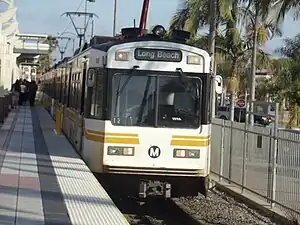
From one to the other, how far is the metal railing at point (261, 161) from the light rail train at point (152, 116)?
1368 millimetres

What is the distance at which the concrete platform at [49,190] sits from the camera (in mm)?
8727

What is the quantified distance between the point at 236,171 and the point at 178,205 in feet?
5.77

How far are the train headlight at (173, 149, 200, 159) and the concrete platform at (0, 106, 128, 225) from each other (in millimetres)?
1734

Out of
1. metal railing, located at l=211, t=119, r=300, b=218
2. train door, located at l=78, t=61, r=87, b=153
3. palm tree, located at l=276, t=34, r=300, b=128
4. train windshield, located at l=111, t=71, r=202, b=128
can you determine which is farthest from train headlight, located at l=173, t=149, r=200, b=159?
palm tree, located at l=276, t=34, r=300, b=128

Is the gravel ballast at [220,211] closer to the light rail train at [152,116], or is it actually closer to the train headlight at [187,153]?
the light rail train at [152,116]

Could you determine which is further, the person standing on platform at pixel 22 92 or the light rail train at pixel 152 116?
the person standing on platform at pixel 22 92

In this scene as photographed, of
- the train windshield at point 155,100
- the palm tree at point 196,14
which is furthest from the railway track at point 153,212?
the palm tree at point 196,14

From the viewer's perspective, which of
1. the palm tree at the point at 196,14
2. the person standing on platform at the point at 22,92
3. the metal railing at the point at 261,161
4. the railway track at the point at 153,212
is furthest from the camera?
the person standing on platform at the point at 22,92

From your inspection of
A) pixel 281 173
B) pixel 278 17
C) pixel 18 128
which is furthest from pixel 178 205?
pixel 18 128

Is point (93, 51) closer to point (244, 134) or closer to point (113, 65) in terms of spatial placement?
point (113, 65)

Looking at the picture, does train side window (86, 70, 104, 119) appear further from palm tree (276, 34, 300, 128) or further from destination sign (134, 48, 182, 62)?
palm tree (276, 34, 300, 128)

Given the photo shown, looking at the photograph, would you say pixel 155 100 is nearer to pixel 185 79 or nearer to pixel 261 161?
pixel 185 79

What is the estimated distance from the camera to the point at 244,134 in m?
15.4

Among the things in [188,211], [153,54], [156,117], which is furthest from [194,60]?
[188,211]
